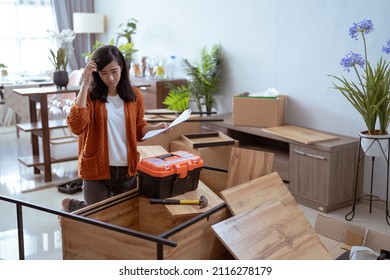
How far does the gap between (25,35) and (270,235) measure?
737 cm

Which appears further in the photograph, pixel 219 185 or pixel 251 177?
pixel 219 185

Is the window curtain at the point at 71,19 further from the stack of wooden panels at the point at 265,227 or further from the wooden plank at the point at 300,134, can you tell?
the stack of wooden panels at the point at 265,227

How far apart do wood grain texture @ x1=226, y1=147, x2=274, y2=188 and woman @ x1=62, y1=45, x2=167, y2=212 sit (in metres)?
0.51

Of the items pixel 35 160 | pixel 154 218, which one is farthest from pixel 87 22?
pixel 154 218

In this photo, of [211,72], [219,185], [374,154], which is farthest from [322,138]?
[211,72]

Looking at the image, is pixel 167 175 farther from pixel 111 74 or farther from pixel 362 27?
pixel 362 27

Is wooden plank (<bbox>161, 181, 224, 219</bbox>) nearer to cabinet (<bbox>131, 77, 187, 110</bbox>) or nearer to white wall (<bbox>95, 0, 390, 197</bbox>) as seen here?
white wall (<bbox>95, 0, 390, 197</bbox>)

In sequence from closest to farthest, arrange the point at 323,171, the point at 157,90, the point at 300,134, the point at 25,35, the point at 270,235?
the point at 270,235, the point at 323,171, the point at 300,134, the point at 157,90, the point at 25,35

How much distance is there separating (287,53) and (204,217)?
2.98 m

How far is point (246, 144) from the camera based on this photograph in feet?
17.6

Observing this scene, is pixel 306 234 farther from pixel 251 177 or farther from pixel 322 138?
pixel 322 138

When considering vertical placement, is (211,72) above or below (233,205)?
above

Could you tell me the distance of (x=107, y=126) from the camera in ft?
9.44

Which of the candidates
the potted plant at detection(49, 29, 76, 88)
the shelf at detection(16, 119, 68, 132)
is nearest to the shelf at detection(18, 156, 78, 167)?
the shelf at detection(16, 119, 68, 132)
